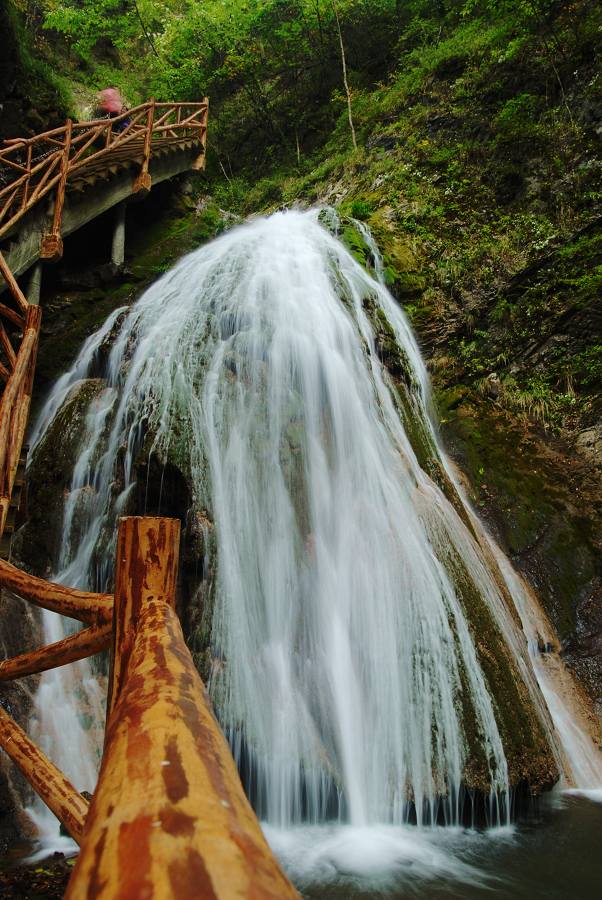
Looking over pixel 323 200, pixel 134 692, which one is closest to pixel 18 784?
pixel 134 692

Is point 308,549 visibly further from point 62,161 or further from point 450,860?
point 62,161

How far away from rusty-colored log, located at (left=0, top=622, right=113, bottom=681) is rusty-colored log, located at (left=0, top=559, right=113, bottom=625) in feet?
0.12

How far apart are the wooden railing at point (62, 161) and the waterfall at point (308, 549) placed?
2188mm

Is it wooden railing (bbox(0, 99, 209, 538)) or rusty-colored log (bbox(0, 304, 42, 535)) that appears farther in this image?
wooden railing (bbox(0, 99, 209, 538))

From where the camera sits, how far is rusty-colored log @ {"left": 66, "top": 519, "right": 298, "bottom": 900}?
538 mm

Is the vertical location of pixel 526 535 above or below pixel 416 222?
below

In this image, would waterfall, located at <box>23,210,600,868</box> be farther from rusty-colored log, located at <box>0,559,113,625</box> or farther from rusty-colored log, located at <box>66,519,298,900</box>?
rusty-colored log, located at <box>66,519,298,900</box>

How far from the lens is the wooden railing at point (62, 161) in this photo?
7.79 metres

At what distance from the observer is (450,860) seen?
3129mm

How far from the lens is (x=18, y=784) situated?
3514mm

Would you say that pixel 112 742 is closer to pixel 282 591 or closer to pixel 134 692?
pixel 134 692

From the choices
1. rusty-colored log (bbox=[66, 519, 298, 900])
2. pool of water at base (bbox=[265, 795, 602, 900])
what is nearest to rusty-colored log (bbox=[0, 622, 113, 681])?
rusty-colored log (bbox=[66, 519, 298, 900])

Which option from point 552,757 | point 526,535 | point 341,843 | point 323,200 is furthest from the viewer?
point 323,200

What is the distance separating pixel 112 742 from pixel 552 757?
445cm
